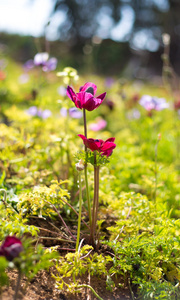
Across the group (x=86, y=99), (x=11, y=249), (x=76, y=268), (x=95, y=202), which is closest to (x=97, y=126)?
(x=95, y=202)

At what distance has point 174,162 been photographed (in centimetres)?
254

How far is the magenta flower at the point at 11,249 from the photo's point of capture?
2.42 feet

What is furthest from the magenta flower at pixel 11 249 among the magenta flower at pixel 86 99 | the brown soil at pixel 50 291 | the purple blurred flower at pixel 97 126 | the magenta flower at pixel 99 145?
the purple blurred flower at pixel 97 126

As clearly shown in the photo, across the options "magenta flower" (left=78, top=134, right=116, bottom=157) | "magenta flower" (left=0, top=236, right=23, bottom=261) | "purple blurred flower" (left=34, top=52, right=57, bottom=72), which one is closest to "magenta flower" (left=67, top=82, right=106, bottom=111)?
"magenta flower" (left=78, top=134, right=116, bottom=157)

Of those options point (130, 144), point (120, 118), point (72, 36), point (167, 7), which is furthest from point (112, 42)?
point (130, 144)

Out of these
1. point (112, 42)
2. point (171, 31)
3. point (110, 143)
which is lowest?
point (110, 143)

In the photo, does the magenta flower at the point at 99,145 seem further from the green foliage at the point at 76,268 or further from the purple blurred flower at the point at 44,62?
the purple blurred flower at the point at 44,62

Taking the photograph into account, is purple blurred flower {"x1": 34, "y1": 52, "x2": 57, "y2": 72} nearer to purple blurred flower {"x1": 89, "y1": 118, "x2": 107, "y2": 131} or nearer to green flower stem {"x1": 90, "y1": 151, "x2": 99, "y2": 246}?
purple blurred flower {"x1": 89, "y1": 118, "x2": 107, "y2": 131}

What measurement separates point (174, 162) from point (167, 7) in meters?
13.0

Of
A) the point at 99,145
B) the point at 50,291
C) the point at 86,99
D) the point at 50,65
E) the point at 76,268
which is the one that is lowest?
the point at 50,291

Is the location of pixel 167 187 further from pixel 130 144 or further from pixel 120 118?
pixel 120 118

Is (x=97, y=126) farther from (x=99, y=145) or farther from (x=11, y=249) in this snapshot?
(x=11, y=249)

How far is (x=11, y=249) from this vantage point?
74 cm

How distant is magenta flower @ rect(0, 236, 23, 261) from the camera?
2.42 ft
